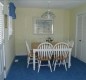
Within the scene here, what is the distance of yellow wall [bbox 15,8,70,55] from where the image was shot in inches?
301

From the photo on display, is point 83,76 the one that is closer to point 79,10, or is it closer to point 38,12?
point 79,10

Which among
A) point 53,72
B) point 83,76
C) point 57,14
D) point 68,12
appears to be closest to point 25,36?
point 57,14

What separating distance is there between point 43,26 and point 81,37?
2067 millimetres

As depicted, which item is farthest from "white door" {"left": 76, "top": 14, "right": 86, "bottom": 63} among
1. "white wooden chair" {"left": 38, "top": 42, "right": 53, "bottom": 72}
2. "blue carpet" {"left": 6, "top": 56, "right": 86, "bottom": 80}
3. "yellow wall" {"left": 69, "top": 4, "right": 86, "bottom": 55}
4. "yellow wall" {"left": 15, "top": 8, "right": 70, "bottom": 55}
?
"white wooden chair" {"left": 38, "top": 42, "right": 53, "bottom": 72}

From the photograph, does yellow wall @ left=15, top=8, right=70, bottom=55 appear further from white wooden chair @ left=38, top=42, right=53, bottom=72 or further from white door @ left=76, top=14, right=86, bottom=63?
white wooden chair @ left=38, top=42, right=53, bottom=72

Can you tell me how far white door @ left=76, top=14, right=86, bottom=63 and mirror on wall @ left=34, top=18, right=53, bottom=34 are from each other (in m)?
1.49

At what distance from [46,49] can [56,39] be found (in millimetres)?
3062

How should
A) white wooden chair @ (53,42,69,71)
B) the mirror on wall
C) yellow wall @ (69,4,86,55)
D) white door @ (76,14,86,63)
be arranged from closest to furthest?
white wooden chair @ (53,42,69,71), white door @ (76,14,86,63), yellow wall @ (69,4,86,55), the mirror on wall

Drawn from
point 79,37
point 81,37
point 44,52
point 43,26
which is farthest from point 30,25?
point 44,52

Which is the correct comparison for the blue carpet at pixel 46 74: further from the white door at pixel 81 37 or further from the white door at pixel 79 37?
the white door at pixel 79 37

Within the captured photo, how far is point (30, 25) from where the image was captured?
25.3 feet

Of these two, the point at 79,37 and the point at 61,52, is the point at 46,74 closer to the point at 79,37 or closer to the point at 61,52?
the point at 61,52

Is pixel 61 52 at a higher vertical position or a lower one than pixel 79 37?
lower

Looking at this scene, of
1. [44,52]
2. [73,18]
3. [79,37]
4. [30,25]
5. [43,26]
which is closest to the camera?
[44,52]
